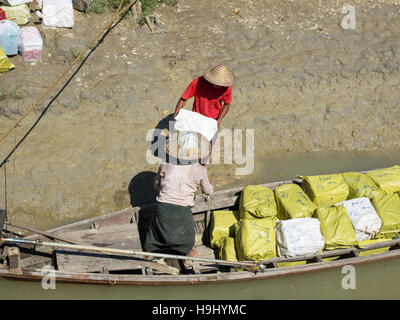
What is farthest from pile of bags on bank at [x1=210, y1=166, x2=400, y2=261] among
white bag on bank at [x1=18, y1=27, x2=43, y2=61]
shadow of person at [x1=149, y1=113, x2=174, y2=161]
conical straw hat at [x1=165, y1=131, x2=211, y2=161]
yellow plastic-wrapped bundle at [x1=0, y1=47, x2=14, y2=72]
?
white bag on bank at [x1=18, y1=27, x2=43, y2=61]

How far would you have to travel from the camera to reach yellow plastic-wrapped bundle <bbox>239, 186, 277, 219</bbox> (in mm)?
5609

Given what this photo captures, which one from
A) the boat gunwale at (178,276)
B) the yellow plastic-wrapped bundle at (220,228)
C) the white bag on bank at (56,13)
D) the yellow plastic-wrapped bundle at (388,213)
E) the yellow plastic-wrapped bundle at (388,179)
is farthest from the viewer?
the white bag on bank at (56,13)

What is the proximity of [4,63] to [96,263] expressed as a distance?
16.3 ft

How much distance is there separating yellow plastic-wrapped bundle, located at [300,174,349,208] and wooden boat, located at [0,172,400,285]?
727mm

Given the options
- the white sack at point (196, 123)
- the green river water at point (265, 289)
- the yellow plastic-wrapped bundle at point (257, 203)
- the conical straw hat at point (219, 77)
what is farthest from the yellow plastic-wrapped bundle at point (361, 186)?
the conical straw hat at point (219, 77)

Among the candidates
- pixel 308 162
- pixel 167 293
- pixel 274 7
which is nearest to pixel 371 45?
pixel 274 7

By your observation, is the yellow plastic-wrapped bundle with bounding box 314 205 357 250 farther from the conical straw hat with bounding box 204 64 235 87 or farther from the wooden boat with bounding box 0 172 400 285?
the conical straw hat with bounding box 204 64 235 87

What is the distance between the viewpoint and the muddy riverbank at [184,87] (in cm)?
709

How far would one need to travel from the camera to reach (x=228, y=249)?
17.9ft

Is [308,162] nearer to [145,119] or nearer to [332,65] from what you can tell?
[332,65]

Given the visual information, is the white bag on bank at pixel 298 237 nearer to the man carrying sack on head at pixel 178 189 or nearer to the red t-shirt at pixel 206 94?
the man carrying sack on head at pixel 178 189

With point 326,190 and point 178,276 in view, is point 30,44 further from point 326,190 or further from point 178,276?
point 326,190

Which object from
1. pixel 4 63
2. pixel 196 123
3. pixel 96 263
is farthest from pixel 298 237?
pixel 4 63

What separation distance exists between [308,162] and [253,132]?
3.86ft
